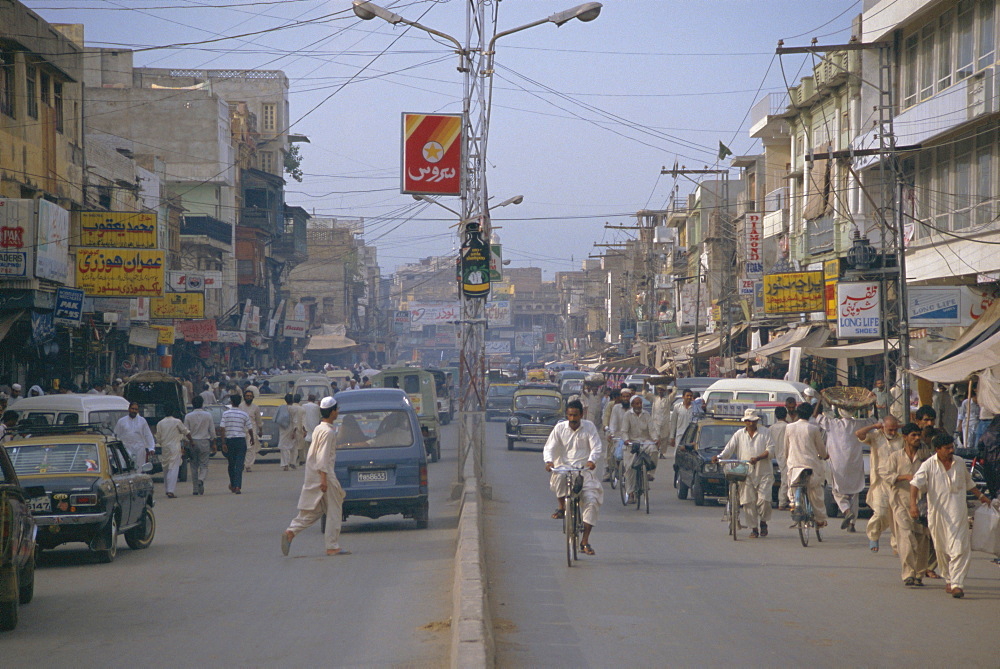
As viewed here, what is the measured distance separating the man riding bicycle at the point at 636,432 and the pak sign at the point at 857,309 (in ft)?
23.6

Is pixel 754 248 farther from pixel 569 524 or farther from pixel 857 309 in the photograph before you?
pixel 569 524

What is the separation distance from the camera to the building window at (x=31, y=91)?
90.6ft

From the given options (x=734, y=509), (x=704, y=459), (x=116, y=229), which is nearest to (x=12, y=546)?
(x=734, y=509)

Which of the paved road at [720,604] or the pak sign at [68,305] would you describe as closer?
the paved road at [720,604]

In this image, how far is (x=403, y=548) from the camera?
13461 millimetres

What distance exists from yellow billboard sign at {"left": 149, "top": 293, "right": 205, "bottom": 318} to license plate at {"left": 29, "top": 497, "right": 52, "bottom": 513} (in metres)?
26.0

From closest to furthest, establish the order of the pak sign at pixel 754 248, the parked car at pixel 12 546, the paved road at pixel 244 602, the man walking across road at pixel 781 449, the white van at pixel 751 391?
1. the paved road at pixel 244 602
2. the parked car at pixel 12 546
3. the man walking across road at pixel 781 449
4. the white van at pixel 751 391
5. the pak sign at pixel 754 248

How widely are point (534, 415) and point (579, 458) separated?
19929 millimetres

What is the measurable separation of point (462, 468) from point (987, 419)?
8671mm

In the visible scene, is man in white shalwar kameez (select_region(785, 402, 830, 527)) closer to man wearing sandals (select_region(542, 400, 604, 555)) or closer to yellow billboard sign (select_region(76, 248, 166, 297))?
man wearing sandals (select_region(542, 400, 604, 555))

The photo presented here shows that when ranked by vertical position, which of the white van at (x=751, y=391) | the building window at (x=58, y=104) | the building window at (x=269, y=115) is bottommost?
the white van at (x=751, y=391)

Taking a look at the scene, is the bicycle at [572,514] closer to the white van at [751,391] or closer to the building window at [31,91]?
the white van at [751,391]

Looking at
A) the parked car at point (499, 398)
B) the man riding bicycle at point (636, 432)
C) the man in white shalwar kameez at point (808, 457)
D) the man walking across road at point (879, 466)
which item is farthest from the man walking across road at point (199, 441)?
the parked car at point (499, 398)

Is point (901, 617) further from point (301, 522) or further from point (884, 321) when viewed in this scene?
point (884, 321)
